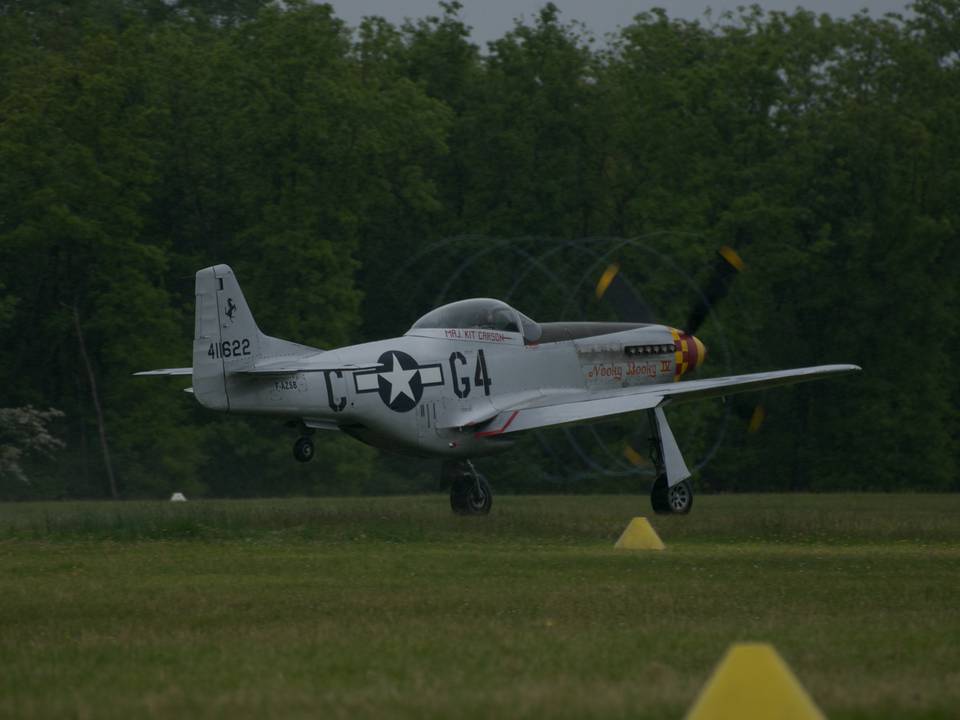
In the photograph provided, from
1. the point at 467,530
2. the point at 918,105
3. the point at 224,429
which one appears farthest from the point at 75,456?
the point at 918,105

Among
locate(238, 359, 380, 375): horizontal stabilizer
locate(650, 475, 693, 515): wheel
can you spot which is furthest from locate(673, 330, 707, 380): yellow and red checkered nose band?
locate(238, 359, 380, 375): horizontal stabilizer

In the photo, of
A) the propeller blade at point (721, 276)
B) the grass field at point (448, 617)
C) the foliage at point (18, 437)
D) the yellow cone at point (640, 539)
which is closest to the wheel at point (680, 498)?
the grass field at point (448, 617)

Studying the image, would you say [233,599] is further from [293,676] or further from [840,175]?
[840,175]

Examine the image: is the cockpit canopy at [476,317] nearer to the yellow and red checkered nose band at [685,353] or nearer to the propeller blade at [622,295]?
the propeller blade at [622,295]

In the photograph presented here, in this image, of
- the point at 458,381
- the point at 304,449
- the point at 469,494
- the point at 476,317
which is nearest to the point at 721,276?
the point at 476,317

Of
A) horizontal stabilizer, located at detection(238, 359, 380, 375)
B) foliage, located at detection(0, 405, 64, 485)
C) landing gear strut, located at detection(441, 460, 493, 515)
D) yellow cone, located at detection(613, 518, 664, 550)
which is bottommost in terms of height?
foliage, located at detection(0, 405, 64, 485)

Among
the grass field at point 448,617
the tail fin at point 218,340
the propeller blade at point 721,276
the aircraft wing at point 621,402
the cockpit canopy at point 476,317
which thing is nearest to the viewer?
the grass field at point 448,617

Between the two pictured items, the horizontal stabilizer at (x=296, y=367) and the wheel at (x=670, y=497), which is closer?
the horizontal stabilizer at (x=296, y=367)

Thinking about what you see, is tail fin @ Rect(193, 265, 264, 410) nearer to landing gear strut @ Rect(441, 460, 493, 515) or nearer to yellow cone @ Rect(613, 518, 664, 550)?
landing gear strut @ Rect(441, 460, 493, 515)

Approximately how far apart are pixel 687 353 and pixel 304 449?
8478 mm

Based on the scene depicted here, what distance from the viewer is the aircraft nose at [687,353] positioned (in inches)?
1149

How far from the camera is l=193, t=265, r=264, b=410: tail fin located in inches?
898

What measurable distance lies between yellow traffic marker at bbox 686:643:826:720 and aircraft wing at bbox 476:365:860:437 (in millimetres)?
17482

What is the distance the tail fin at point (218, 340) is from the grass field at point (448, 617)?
185cm
